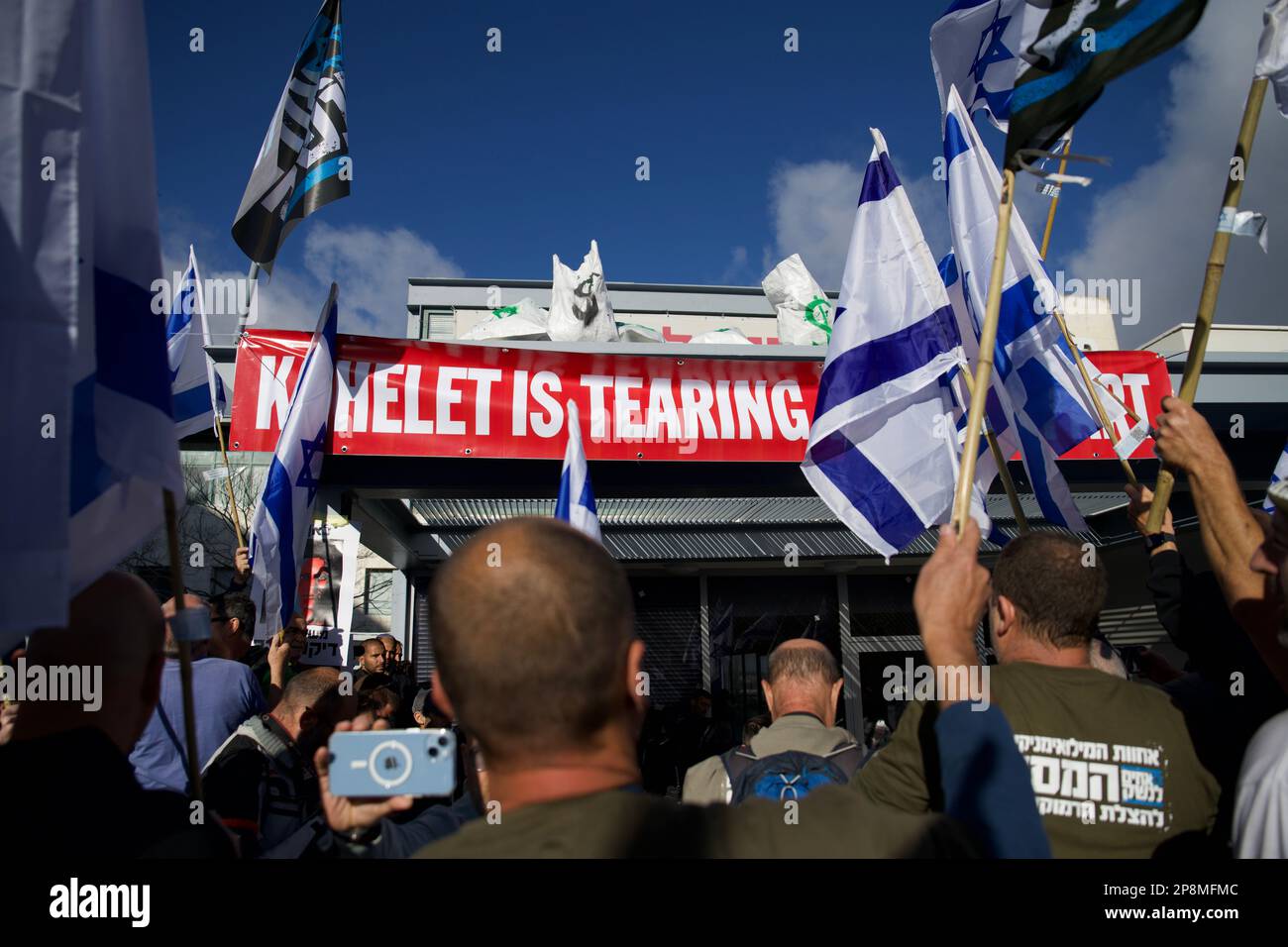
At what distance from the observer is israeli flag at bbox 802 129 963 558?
13.3ft

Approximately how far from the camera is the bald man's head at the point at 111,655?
161 centimetres

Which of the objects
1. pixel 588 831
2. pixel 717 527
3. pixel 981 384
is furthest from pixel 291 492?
pixel 717 527

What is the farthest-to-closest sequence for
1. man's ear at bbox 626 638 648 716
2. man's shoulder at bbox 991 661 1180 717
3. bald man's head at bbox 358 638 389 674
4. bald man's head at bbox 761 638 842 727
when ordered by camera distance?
bald man's head at bbox 358 638 389 674 < bald man's head at bbox 761 638 842 727 < man's shoulder at bbox 991 661 1180 717 < man's ear at bbox 626 638 648 716

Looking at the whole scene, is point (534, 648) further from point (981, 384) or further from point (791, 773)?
point (791, 773)

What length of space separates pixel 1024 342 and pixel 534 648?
3728mm

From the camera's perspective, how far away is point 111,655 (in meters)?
1.71

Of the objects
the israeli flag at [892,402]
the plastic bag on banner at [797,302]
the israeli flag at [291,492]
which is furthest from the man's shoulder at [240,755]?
the plastic bag on banner at [797,302]

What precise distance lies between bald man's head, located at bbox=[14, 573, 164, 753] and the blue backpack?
6.93 feet

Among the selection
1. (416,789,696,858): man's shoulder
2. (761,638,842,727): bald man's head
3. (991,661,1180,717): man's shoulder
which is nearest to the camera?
(416,789,696,858): man's shoulder

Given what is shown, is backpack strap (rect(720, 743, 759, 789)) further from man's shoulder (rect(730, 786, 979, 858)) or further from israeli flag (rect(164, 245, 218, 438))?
israeli flag (rect(164, 245, 218, 438))

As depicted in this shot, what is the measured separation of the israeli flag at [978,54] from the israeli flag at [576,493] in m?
2.81

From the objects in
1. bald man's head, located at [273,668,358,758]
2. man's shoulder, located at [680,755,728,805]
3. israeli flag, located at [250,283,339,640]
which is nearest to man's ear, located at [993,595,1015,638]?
man's shoulder, located at [680,755,728,805]

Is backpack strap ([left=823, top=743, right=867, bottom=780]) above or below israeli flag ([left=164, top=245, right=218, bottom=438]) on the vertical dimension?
below
